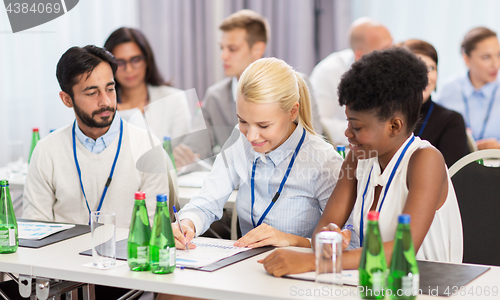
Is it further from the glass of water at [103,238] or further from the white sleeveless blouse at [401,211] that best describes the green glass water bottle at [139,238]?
the white sleeveless blouse at [401,211]

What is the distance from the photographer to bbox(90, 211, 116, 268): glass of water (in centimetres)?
137

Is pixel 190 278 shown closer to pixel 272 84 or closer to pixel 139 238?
pixel 139 238

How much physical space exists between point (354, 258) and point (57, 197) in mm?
1337

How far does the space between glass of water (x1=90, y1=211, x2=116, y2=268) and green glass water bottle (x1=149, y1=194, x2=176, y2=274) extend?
13cm

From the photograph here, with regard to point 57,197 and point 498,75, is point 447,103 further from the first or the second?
point 57,197

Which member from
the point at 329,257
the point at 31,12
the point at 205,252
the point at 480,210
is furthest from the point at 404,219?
the point at 31,12

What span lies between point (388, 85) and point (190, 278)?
73 centimetres

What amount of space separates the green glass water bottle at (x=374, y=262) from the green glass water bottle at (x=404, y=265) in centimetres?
3

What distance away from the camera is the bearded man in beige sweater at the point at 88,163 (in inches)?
84.3

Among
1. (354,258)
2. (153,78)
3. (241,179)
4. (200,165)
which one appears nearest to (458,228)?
(354,258)

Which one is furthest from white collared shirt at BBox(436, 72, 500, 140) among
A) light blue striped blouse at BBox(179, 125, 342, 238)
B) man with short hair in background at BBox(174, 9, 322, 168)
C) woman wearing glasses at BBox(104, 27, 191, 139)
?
light blue striped blouse at BBox(179, 125, 342, 238)

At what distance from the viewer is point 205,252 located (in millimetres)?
1521

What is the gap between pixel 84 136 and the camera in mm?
2182

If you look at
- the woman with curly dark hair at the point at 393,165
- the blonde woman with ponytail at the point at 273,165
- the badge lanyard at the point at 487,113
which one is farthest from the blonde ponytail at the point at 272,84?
the badge lanyard at the point at 487,113
